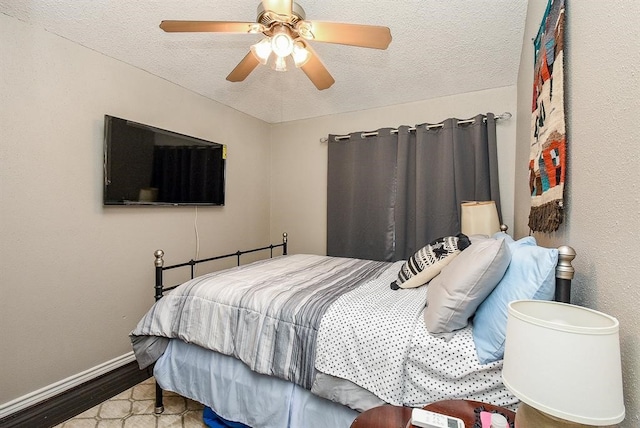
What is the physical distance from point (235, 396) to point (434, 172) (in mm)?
2453

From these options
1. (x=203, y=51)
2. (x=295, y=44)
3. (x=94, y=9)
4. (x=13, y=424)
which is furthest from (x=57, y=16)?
(x=13, y=424)

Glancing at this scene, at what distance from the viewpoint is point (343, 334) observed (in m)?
1.32

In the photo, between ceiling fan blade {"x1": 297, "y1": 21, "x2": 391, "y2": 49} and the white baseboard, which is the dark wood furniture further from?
the white baseboard

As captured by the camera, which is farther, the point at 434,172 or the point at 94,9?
the point at 434,172

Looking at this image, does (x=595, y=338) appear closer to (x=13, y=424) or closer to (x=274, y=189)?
(x=13, y=424)

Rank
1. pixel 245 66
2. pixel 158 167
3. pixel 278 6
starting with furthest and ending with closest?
pixel 158 167 → pixel 245 66 → pixel 278 6

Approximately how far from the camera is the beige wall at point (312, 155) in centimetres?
300

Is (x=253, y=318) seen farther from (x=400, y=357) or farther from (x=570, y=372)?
(x=570, y=372)

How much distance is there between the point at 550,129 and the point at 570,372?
927 mm

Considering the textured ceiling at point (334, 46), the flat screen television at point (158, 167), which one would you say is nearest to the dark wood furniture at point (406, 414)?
the textured ceiling at point (334, 46)

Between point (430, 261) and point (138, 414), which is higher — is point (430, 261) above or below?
above

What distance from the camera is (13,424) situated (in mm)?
1690

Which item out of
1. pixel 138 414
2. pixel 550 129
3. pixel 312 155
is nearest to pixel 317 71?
pixel 550 129

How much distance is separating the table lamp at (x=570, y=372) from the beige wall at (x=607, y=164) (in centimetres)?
15
